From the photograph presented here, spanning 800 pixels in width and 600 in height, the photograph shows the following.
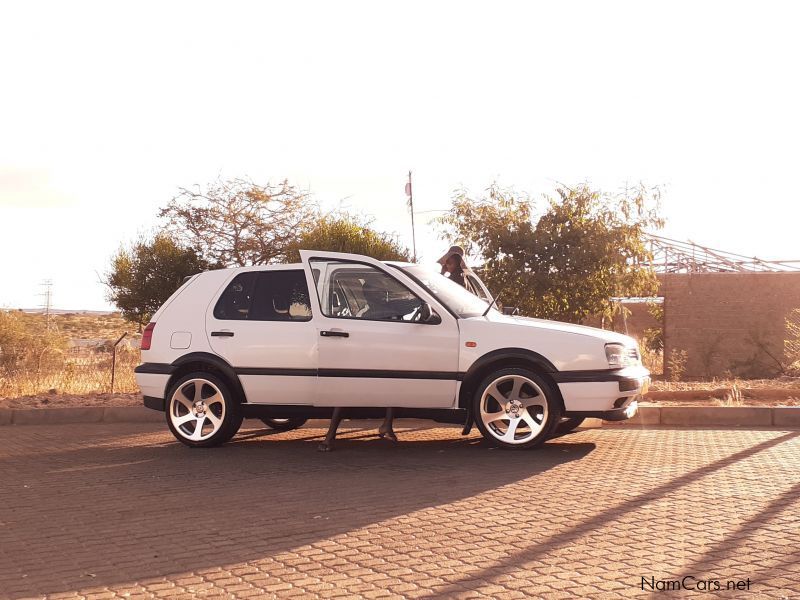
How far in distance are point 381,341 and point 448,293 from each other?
1037mm

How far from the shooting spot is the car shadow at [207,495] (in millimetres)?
5367

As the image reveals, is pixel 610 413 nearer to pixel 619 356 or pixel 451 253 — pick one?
pixel 619 356

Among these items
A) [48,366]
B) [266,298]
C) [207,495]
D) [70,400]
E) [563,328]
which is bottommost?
[207,495]

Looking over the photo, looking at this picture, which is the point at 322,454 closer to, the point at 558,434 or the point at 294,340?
the point at 294,340

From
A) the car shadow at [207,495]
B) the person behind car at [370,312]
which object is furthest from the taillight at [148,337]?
the person behind car at [370,312]

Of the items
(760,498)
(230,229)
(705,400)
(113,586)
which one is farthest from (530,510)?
(230,229)

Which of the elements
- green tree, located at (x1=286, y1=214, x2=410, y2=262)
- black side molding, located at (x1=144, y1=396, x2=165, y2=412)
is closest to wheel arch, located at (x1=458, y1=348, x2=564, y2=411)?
black side molding, located at (x1=144, y1=396, x2=165, y2=412)

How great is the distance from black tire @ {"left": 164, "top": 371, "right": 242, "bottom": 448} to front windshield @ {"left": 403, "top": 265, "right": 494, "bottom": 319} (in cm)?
222

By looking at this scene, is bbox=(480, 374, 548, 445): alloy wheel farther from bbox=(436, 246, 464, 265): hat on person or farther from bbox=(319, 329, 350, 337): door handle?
bbox=(436, 246, 464, 265): hat on person

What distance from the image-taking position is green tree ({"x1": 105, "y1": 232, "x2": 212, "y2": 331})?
32625mm

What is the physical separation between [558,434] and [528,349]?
1.62m

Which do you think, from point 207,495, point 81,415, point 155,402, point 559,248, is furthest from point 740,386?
point 207,495

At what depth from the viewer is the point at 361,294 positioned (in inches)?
383

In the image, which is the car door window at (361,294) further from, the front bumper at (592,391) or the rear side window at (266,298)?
the front bumper at (592,391)
